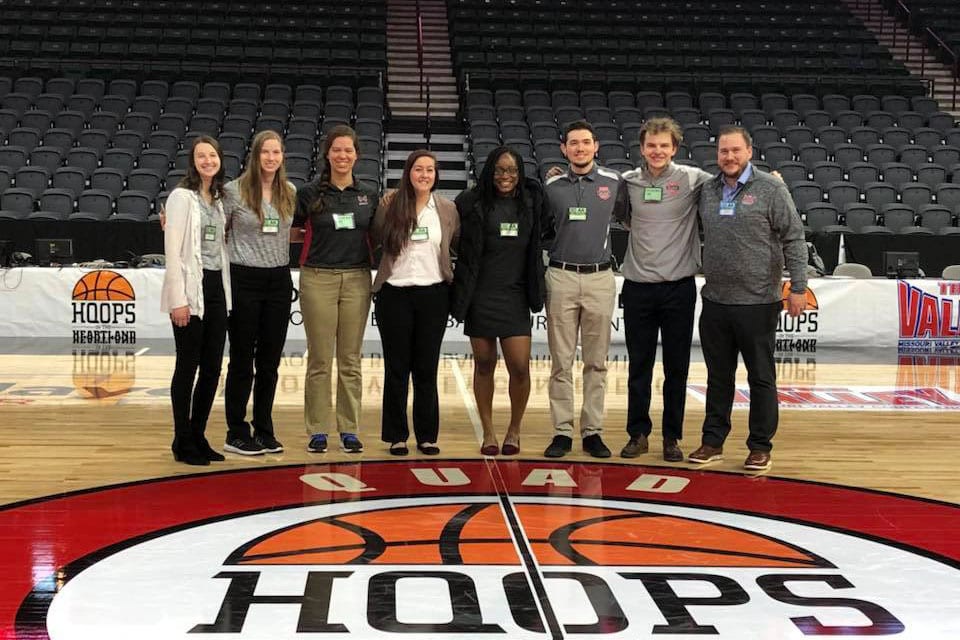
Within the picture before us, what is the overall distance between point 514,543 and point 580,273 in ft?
5.32

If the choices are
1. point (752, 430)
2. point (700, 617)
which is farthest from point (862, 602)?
point (752, 430)

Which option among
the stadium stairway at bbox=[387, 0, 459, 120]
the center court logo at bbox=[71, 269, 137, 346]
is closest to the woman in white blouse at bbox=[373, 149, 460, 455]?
the center court logo at bbox=[71, 269, 137, 346]

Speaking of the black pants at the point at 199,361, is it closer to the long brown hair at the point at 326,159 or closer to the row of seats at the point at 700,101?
the long brown hair at the point at 326,159

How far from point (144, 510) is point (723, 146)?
2726mm

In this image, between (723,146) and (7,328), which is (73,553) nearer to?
(723,146)

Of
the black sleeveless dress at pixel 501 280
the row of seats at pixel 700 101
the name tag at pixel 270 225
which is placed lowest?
the black sleeveless dress at pixel 501 280

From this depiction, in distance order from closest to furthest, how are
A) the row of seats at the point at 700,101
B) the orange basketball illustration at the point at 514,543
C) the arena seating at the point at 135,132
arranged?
the orange basketball illustration at the point at 514,543 < the arena seating at the point at 135,132 < the row of seats at the point at 700,101

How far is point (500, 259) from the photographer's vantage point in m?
4.68

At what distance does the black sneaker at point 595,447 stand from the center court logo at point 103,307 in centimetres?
542

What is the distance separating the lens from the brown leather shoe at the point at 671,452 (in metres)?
4.81

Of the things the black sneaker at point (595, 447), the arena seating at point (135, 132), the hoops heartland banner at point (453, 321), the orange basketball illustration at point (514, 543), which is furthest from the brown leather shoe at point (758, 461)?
the arena seating at point (135, 132)

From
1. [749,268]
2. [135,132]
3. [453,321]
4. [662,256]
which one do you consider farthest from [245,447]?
[135,132]

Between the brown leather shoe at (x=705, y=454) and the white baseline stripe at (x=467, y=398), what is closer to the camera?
the brown leather shoe at (x=705, y=454)

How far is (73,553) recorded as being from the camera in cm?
330
